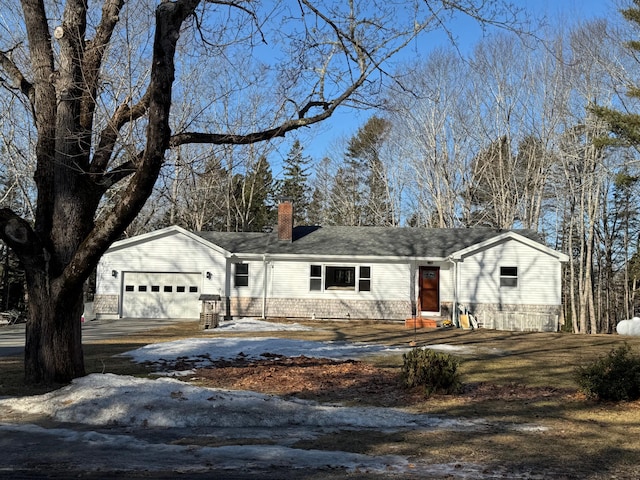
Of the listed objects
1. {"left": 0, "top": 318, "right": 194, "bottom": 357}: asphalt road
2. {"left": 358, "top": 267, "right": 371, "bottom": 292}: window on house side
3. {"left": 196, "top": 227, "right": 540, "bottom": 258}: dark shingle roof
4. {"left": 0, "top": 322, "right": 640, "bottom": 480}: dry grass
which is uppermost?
{"left": 196, "top": 227, "right": 540, "bottom": 258}: dark shingle roof

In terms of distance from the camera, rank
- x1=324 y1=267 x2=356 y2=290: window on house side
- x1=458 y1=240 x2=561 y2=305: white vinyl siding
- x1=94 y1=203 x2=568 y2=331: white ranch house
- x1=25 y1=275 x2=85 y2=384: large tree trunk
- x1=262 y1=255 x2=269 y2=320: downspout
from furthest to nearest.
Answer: x1=324 y1=267 x2=356 y2=290: window on house side, x1=262 y1=255 x2=269 y2=320: downspout, x1=94 y1=203 x2=568 y2=331: white ranch house, x1=458 y1=240 x2=561 y2=305: white vinyl siding, x1=25 y1=275 x2=85 y2=384: large tree trunk

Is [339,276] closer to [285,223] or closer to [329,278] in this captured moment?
[329,278]

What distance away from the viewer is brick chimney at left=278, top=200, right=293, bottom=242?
2736 centimetres

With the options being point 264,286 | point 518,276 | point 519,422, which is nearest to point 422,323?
point 518,276

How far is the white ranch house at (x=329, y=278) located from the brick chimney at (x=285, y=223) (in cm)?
60

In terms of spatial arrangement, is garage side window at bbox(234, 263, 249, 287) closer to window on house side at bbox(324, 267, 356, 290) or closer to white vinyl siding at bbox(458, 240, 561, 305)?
window on house side at bbox(324, 267, 356, 290)

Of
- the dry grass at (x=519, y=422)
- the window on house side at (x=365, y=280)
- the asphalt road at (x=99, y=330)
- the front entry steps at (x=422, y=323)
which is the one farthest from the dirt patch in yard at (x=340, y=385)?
the window on house side at (x=365, y=280)

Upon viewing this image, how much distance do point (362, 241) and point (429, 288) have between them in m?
3.79

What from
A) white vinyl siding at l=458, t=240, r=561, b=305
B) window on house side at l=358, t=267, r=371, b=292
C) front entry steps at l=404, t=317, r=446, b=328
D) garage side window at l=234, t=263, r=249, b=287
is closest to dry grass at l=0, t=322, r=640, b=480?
front entry steps at l=404, t=317, r=446, b=328

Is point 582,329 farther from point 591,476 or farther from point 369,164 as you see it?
point 591,476

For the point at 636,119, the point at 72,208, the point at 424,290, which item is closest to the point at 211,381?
the point at 72,208

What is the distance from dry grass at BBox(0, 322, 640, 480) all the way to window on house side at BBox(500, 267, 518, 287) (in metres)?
9.51

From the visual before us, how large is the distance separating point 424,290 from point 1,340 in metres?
16.3

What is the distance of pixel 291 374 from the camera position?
10.9 meters
